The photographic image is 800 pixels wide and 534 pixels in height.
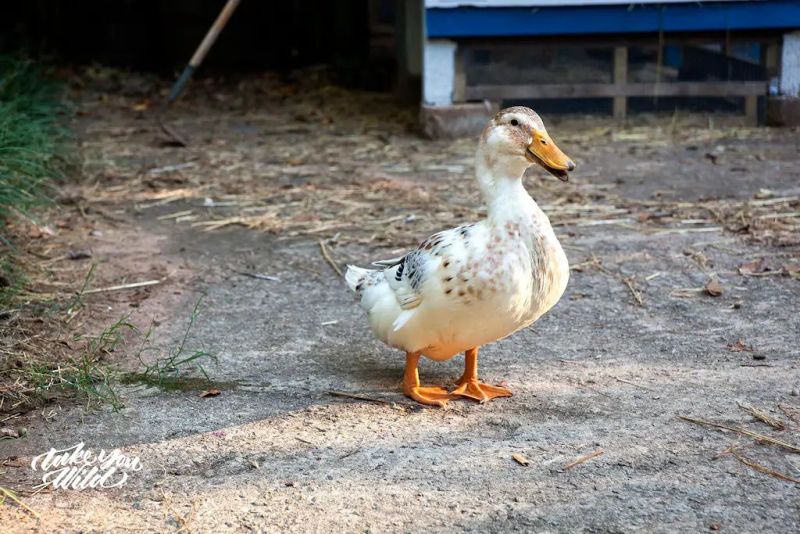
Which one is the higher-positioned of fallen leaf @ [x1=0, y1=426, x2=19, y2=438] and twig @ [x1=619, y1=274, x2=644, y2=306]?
twig @ [x1=619, y1=274, x2=644, y2=306]

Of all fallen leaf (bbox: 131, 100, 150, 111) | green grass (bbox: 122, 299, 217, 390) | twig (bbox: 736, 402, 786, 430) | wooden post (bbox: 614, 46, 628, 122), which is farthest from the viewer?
fallen leaf (bbox: 131, 100, 150, 111)

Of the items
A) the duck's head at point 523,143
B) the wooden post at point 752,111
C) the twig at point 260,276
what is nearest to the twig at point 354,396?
the duck's head at point 523,143

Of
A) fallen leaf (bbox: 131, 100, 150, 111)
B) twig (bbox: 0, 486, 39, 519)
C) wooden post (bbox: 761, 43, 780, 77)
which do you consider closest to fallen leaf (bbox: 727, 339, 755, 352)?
twig (bbox: 0, 486, 39, 519)

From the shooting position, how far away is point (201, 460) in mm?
3387

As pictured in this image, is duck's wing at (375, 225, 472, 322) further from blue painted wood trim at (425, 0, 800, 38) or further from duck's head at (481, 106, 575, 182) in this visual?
blue painted wood trim at (425, 0, 800, 38)

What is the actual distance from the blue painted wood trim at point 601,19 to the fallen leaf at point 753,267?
3796 millimetres

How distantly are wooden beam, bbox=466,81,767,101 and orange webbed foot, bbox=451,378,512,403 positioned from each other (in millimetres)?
5245

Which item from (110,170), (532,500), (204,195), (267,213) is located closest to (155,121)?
(110,170)

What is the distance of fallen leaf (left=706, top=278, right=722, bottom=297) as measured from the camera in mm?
4891

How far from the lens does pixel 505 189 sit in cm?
368

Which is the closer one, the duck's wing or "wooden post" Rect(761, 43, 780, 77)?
the duck's wing

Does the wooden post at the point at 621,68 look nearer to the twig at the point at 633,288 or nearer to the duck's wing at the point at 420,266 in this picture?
the twig at the point at 633,288

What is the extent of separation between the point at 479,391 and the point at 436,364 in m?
0.53

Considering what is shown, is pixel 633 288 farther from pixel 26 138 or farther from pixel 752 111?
pixel 752 111
